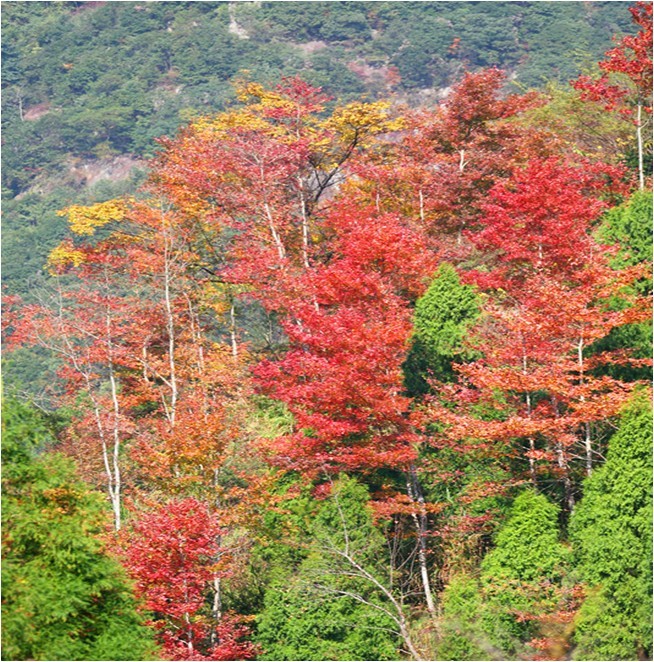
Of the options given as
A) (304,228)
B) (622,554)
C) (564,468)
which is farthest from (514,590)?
(304,228)

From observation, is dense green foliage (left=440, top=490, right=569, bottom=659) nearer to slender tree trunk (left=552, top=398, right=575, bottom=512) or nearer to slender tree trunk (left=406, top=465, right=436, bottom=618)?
slender tree trunk (left=552, top=398, right=575, bottom=512)

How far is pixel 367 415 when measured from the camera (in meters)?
20.1

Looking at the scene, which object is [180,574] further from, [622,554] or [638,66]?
[638,66]

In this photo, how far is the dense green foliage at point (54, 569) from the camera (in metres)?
13.9

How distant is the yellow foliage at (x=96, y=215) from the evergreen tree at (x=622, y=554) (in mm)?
17113

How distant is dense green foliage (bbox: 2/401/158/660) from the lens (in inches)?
547

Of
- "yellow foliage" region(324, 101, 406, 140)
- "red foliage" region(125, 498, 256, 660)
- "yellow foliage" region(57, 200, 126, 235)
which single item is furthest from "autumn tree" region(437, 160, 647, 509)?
"yellow foliage" region(57, 200, 126, 235)

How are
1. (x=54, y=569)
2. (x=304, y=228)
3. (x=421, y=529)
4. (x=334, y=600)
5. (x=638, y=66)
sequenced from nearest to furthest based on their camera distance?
(x=54, y=569)
(x=334, y=600)
(x=421, y=529)
(x=638, y=66)
(x=304, y=228)

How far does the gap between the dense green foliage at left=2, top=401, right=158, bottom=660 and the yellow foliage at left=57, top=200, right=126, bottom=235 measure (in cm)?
1670

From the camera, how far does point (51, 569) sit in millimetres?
14422

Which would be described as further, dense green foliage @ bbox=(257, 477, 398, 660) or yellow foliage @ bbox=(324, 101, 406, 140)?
yellow foliage @ bbox=(324, 101, 406, 140)

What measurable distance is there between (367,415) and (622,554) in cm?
494

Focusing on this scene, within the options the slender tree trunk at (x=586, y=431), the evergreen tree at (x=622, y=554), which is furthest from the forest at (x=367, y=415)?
the slender tree trunk at (x=586, y=431)

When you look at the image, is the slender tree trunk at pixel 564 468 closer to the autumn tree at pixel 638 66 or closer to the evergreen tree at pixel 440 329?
the evergreen tree at pixel 440 329
